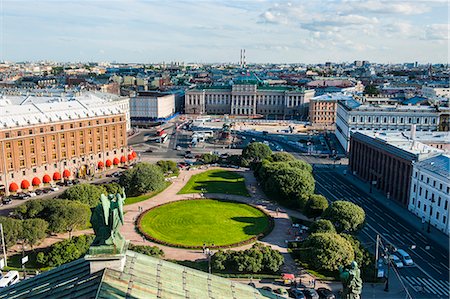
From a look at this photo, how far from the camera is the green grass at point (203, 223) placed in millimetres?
75875

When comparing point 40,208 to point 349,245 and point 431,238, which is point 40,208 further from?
point 431,238

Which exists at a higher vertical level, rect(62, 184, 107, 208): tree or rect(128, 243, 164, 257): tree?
rect(62, 184, 107, 208): tree

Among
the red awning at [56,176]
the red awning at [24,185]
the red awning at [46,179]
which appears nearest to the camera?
the red awning at [24,185]

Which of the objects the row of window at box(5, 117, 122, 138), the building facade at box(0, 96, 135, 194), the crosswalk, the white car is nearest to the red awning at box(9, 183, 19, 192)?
the building facade at box(0, 96, 135, 194)

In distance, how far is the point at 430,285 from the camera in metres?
61.4

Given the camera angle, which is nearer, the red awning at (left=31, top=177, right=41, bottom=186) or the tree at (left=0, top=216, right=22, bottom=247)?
the tree at (left=0, top=216, right=22, bottom=247)

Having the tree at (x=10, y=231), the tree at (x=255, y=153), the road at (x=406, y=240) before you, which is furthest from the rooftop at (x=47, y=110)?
the road at (x=406, y=240)

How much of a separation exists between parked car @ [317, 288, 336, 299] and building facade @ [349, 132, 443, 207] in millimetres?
Result: 46675

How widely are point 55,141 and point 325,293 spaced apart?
281 ft

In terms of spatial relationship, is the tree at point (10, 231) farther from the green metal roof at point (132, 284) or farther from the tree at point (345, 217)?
the tree at point (345, 217)

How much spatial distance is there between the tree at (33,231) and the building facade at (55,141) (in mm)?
39384

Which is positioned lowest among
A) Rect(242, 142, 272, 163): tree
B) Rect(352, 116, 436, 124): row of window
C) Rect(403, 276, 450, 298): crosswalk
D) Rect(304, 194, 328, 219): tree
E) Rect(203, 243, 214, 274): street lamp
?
Rect(403, 276, 450, 298): crosswalk

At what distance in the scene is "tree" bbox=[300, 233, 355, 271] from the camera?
2371 inches

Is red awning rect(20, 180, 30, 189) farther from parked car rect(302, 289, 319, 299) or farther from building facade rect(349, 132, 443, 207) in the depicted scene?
building facade rect(349, 132, 443, 207)
